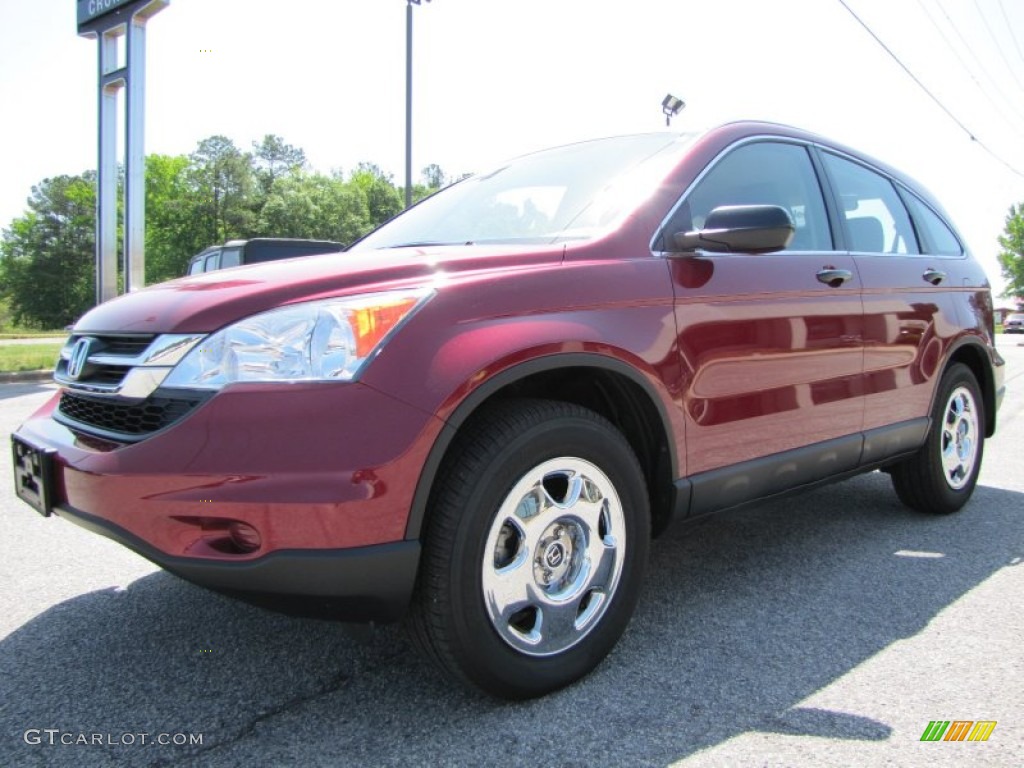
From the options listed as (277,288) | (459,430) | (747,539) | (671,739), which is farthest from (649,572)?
(277,288)

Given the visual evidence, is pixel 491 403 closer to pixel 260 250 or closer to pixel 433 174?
pixel 260 250

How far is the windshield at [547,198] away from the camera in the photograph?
2.53m

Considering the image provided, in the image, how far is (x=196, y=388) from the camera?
1.79m

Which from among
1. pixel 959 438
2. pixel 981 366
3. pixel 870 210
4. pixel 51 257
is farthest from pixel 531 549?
pixel 51 257

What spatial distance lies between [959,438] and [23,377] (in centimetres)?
1251

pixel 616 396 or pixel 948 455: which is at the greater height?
pixel 616 396

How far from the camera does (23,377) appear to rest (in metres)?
11.9

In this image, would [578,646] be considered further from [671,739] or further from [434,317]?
[434,317]

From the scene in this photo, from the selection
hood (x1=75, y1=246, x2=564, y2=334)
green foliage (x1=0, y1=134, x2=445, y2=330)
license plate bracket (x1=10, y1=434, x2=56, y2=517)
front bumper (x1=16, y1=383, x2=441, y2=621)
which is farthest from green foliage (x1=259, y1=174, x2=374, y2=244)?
front bumper (x1=16, y1=383, x2=441, y2=621)

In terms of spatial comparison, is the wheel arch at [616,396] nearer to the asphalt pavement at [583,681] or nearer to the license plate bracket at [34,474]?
the asphalt pavement at [583,681]

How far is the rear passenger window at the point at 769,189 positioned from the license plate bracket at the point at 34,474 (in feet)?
6.51

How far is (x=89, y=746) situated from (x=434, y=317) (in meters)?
1.31

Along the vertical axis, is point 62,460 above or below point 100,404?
below

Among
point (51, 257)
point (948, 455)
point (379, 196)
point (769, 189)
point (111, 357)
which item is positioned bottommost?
point (948, 455)
